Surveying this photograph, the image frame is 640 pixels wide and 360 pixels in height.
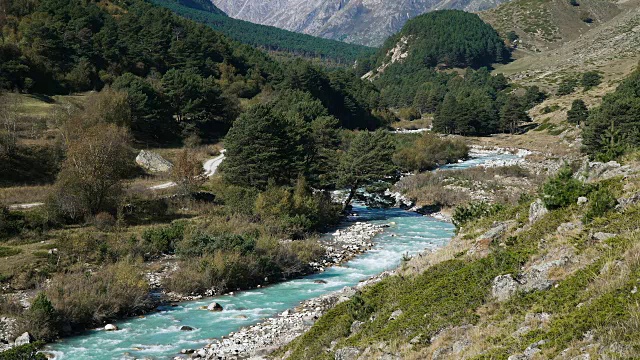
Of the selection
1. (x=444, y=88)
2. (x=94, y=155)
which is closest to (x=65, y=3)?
(x=94, y=155)

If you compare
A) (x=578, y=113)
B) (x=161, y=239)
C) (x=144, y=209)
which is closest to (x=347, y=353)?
(x=161, y=239)

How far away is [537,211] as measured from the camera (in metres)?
15.5

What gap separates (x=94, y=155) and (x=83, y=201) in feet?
11.7

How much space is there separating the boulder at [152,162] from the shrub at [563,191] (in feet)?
148

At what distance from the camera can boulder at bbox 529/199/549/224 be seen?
15.2m

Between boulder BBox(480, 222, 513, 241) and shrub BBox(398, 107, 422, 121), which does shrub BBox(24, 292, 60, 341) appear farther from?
shrub BBox(398, 107, 422, 121)

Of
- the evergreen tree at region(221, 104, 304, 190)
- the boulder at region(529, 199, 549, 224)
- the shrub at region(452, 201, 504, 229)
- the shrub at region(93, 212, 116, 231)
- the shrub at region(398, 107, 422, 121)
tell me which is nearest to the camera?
the boulder at region(529, 199, 549, 224)

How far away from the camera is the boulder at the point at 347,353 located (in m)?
12.1

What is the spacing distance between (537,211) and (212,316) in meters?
15.5

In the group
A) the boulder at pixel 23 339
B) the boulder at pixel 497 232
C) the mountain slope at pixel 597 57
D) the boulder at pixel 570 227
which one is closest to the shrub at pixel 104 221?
the boulder at pixel 23 339

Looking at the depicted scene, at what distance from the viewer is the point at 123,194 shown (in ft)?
127

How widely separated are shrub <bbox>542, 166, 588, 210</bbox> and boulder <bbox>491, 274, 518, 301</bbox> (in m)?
4.06

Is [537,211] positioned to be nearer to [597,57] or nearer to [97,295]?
[97,295]

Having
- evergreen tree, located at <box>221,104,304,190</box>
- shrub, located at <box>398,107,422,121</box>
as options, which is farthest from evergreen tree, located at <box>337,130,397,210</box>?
shrub, located at <box>398,107,422,121</box>
